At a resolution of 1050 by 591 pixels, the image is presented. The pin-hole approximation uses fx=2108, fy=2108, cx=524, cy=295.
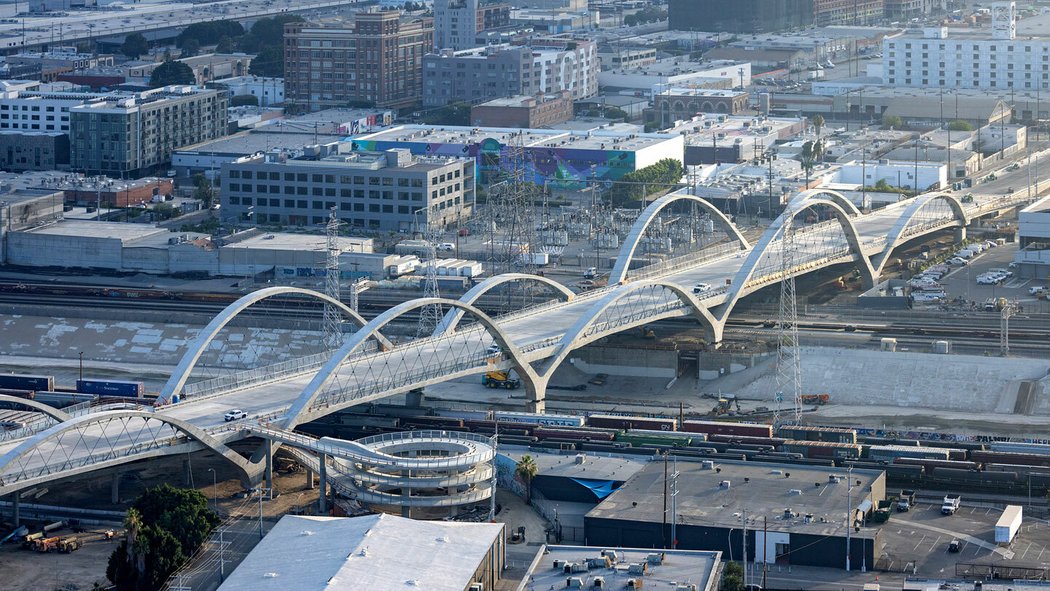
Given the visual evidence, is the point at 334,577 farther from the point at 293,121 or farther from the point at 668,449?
the point at 293,121

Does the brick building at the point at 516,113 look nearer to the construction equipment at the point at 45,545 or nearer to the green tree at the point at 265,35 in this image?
the green tree at the point at 265,35

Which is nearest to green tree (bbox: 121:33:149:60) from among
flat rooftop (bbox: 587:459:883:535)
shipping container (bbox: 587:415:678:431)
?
shipping container (bbox: 587:415:678:431)

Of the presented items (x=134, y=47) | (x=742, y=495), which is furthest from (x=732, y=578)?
(x=134, y=47)

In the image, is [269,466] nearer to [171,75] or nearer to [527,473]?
[527,473]

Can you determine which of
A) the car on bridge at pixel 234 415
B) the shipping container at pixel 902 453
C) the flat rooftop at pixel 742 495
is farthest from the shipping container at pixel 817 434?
the car on bridge at pixel 234 415

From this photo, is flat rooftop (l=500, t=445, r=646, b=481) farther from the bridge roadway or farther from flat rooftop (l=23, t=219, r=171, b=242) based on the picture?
flat rooftop (l=23, t=219, r=171, b=242)

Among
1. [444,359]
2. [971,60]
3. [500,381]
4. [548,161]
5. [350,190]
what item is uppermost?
[971,60]
